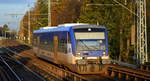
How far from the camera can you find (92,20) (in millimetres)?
47688

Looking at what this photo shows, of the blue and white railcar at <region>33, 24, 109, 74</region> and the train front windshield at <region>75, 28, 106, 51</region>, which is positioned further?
the train front windshield at <region>75, 28, 106, 51</region>

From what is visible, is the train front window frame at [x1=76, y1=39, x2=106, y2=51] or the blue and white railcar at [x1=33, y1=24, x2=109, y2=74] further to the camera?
the train front window frame at [x1=76, y1=39, x2=106, y2=51]

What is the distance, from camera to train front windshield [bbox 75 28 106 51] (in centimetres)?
2152

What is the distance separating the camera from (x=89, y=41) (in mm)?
21703

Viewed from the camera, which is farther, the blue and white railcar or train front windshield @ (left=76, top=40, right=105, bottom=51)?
train front windshield @ (left=76, top=40, right=105, bottom=51)

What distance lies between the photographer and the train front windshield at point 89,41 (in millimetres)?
21522

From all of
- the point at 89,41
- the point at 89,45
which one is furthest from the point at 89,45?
the point at 89,41

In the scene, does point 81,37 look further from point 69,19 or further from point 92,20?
point 69,19

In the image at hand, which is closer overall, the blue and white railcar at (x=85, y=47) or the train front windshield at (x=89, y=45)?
the blue and white railcar at (x=85, y=47)

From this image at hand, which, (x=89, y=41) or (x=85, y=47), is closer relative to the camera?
(x=85, y=47)

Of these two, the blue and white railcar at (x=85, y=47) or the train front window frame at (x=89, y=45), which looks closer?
the blue and white railcar at (x=85, y=47)

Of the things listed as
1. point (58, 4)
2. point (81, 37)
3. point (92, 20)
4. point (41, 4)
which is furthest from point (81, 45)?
point (41, 4)

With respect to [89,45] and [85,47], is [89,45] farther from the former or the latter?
[85,47]

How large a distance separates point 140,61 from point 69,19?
35902 mm
